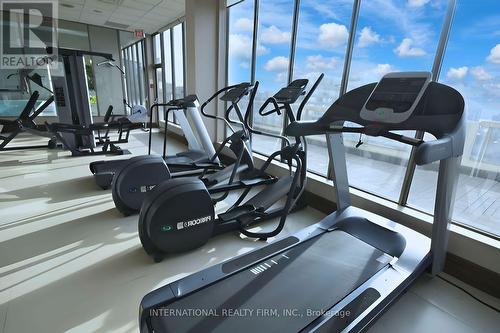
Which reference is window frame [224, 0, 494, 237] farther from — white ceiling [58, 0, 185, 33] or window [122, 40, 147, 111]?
window [122, 40, 147, 111]

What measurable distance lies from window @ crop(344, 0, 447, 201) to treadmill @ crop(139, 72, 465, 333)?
78cm

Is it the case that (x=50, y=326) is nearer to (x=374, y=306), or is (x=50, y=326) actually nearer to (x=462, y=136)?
(x=374, y=306)

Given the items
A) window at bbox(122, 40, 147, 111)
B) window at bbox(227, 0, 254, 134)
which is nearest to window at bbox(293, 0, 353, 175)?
window at bbox(227, 0, 254, 134)

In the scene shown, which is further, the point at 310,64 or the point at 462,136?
the point at 310,64

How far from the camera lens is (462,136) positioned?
1497mm

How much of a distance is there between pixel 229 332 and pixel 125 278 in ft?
3.27

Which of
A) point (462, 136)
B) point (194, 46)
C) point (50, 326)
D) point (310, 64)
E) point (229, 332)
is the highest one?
point (194, 46)

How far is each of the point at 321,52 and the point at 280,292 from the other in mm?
2820

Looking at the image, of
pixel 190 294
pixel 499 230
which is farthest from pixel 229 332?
pixel 499 230

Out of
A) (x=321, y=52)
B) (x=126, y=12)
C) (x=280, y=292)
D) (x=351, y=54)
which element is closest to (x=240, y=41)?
(x=321, y=52)

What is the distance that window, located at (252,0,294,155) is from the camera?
→ 12.1ft

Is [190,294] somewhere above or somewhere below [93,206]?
above

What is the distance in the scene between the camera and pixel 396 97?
162 cm

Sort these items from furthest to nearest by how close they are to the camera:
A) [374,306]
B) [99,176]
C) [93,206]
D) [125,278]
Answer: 1. [99,176]
2. [93,206]
3. [125,278]
4. [374,306]
